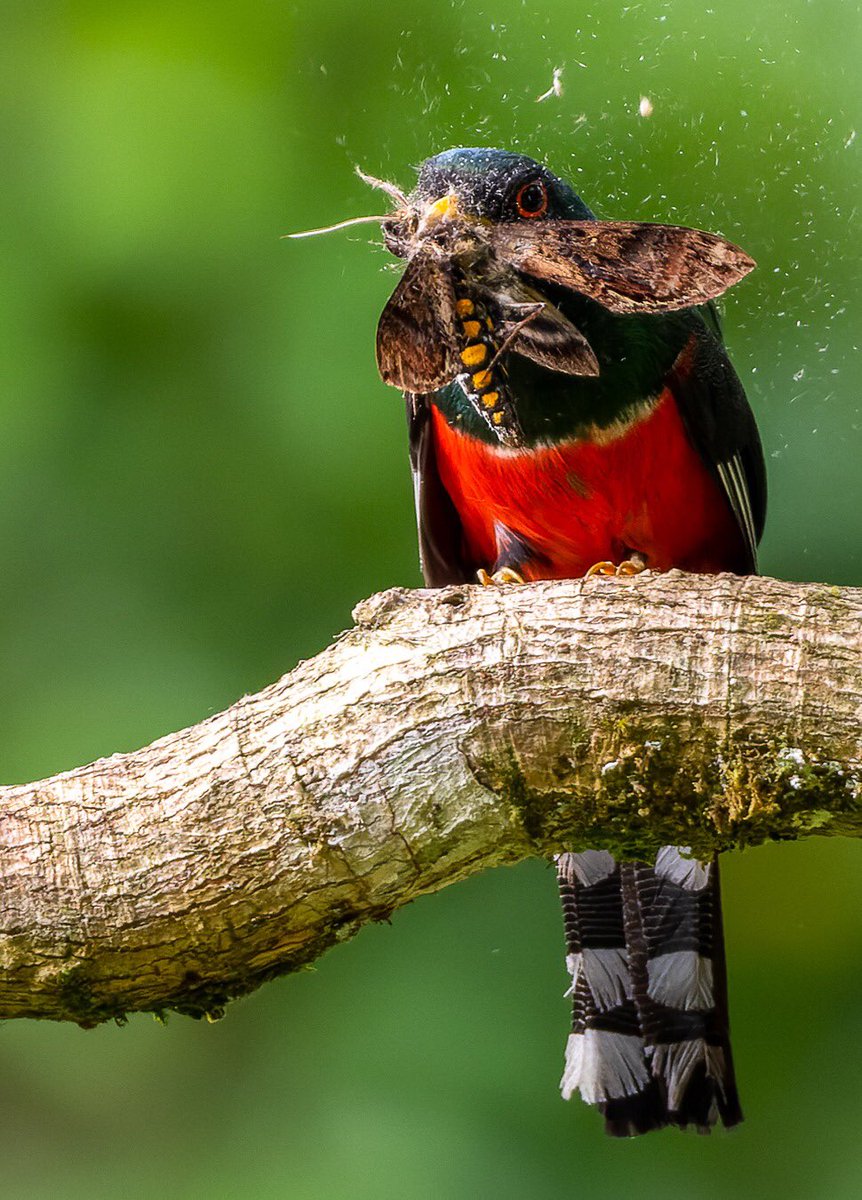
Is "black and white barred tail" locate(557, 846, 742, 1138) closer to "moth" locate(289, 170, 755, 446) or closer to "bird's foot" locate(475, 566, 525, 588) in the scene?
"bird's foot" locate(475, 566, 525, 588)

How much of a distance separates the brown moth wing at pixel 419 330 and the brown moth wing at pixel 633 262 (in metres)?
0.19

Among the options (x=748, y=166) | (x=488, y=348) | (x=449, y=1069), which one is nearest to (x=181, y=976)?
(x=488, y=348)

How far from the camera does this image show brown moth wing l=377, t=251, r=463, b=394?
2.97m

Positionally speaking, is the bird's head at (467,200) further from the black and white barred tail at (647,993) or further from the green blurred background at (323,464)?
the black and white barred tail at (647,993)

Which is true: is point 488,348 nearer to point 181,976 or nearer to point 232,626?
point 181,976

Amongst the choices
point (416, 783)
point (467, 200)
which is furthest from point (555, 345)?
point (416, 783)

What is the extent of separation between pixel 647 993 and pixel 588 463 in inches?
54.0

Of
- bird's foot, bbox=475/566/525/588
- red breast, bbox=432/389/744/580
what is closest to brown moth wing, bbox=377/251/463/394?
red breast, bbox=432/389/744/580

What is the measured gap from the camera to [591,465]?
372cm

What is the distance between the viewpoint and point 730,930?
4848 mm

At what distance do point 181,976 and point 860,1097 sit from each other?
2458 millimetres

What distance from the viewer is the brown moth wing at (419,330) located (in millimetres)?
2973

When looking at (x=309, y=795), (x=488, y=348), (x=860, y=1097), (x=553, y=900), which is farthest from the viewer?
(x=553, y=900)

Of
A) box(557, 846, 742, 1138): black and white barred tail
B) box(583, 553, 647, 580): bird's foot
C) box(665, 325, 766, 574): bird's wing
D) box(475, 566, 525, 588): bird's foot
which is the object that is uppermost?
box(665, 325, 766, 574): bird's wing
